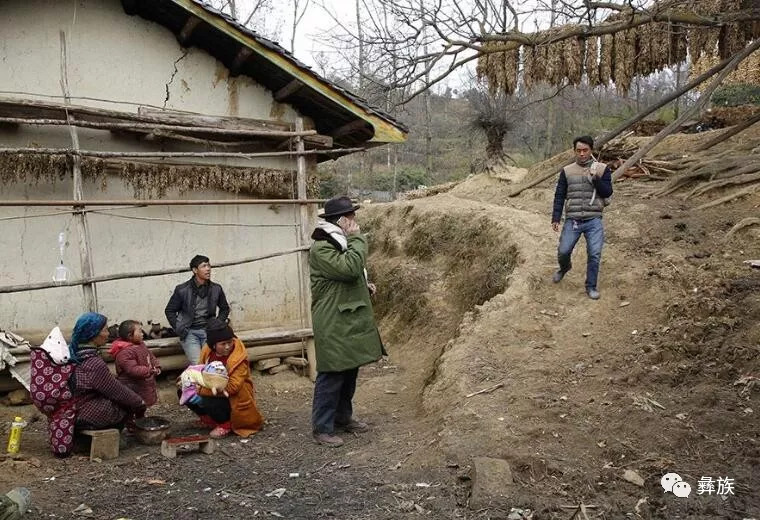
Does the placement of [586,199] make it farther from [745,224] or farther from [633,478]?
[633,478]

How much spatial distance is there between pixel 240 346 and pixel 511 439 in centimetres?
253

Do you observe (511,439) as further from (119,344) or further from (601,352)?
(119,344)

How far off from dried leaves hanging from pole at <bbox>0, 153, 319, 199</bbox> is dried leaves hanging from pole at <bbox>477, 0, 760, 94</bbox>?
457cm

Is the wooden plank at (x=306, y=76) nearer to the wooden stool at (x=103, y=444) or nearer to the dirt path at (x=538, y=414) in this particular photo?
the dirt path at (x=538, y=414)

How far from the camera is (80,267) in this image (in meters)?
6.99

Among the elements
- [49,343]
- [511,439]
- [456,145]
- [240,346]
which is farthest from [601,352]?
[456,145]

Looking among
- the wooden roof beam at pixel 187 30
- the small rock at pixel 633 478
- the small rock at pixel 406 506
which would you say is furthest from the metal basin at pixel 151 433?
A: the wooden roof beam at pixel 187 30

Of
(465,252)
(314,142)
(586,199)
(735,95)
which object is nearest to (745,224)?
(586,199)

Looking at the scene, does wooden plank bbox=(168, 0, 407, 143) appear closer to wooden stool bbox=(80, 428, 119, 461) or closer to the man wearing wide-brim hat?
the man wearing wide-brim hat

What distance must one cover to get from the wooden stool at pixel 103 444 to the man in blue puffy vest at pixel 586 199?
16.4 ft

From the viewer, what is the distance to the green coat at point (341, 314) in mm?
5176

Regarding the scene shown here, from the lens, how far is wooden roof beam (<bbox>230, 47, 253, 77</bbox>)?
7.44 metres

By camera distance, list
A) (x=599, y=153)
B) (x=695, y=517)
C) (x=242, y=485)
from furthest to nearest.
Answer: (x=599, y=153) → (x=242, y=485) → (x=695, y=517)

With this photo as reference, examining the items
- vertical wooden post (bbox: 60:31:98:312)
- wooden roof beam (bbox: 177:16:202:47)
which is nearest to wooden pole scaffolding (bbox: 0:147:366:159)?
vertical wooden post (bbox: 60:31:98:312)
